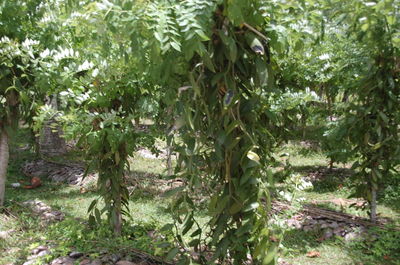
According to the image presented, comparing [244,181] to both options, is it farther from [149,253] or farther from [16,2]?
[16,2]

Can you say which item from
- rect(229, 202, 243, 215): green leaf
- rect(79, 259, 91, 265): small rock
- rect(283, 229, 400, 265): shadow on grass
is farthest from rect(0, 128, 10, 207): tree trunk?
rect(229, 202, 243, 215): green leaf

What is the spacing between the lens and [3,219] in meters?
4.15

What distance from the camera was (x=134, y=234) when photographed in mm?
3541

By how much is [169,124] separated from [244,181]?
1.72 feet

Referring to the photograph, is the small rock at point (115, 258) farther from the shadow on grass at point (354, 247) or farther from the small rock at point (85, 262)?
the shadow on grass at point (354, 247)

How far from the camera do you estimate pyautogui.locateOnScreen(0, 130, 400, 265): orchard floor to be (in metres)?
3.18

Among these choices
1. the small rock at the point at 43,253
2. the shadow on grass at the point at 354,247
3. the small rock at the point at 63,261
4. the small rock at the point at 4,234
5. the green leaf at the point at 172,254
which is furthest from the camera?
the small rock at the point at 4,234

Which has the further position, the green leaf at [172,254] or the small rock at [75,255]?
the small rock at [75,255]

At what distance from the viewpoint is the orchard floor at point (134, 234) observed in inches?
125

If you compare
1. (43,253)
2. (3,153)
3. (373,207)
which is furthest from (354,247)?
(3,153)

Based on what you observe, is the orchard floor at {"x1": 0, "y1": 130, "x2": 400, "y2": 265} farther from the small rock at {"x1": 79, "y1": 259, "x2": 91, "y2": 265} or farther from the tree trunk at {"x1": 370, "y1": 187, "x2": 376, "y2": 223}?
the tree trunk at {"x1": 370, "y1": 187, "x2": 376, "y2": 223}

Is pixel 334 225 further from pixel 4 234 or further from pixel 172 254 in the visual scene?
pixel 4 234

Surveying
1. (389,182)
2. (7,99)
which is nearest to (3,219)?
(7,99)

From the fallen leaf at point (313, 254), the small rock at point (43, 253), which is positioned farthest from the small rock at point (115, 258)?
the fallen leaf at point (313, 254)
